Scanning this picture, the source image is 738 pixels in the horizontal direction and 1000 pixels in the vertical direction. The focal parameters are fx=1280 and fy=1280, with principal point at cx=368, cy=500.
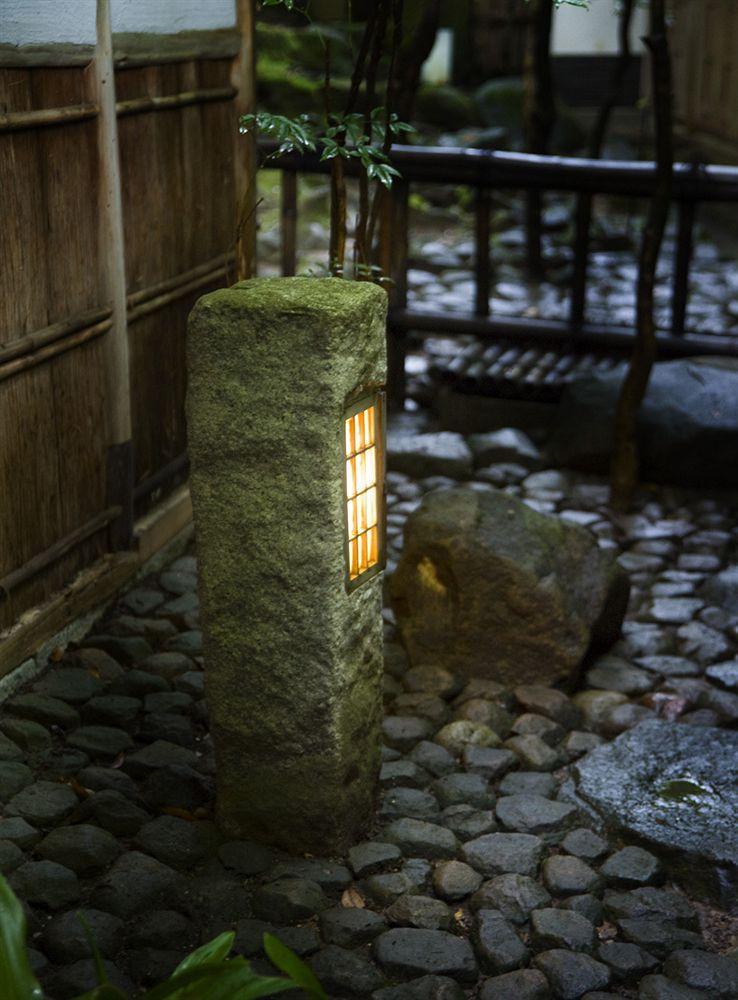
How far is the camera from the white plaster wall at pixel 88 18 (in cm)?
432

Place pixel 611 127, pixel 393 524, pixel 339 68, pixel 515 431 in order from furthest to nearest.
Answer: pixel 611 127 → pixel 339 68 → pixel 515 431 → pixel 393 524

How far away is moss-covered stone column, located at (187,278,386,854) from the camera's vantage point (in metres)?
3.50

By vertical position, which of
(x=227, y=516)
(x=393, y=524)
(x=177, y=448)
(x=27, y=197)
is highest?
(x=27, y=197)

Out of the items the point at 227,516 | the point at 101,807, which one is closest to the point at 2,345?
the point at 227,516

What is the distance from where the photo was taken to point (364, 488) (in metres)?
3.78

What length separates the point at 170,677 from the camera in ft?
16.2

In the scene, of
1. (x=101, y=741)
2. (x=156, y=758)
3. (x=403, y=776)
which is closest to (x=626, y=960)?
(x=403, y=776)

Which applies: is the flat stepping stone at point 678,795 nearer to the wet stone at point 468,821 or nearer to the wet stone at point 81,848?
the wet stone at point 468,821

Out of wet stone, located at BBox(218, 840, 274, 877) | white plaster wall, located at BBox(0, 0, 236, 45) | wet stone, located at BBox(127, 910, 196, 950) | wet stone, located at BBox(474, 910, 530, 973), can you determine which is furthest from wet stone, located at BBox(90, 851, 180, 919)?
white plaster wall, located at BBox(0, 0, 236, 45)

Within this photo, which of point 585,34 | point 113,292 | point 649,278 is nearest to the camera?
point 113,292

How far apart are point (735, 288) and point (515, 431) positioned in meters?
4.42

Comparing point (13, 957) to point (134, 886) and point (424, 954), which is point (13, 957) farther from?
point (424, 954)

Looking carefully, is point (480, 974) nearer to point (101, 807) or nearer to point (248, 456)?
point (101, 807)

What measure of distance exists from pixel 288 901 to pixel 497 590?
5.79ft
